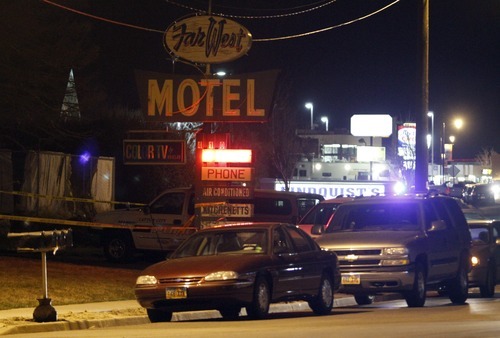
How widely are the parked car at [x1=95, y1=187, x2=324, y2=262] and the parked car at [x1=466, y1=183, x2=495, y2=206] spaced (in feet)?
86.3

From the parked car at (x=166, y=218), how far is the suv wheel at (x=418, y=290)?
25.4ft

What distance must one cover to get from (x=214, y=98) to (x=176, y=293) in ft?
28.9

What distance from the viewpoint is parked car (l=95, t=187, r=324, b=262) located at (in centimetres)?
2609

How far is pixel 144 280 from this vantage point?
15258mm

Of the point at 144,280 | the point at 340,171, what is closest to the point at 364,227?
the point at 144,280

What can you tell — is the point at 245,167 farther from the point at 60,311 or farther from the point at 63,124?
the point at 63,124

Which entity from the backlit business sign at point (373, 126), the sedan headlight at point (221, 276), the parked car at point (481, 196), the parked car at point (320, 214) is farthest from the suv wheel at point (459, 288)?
the backlit business sign at point (373, 126)

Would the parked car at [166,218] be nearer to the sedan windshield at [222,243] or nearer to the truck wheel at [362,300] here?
the truck wheel at [362,300]

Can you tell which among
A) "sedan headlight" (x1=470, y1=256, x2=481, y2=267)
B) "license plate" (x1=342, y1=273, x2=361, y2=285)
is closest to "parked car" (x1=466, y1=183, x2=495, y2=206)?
"sedan headlight" (x1=470, y1=256, x2=481, y2=267)

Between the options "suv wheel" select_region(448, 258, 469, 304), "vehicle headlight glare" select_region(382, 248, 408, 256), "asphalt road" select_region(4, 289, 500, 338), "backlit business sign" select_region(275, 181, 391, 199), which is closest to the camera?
"asphalt road" select_region(4, 289, 500, 338)

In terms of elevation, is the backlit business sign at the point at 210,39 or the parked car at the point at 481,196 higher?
the backlit business sign at the point at 210,39

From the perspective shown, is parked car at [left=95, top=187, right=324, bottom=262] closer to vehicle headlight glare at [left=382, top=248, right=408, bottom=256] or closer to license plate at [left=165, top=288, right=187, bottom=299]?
vehicle headlight glare at [left=382, top=248, right=408, bottom=256]

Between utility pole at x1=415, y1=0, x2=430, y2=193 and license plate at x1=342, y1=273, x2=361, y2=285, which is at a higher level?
utility pole at x1=415, y1=0, x2=430, y2=193

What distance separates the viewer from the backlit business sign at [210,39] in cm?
2325
